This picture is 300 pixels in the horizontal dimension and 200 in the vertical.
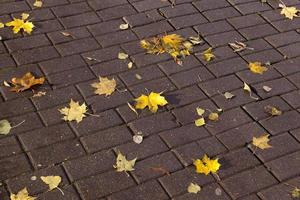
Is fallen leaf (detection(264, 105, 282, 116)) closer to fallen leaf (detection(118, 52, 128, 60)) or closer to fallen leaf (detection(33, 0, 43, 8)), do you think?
fallen leaf (detection(118, 52, 128, 60))

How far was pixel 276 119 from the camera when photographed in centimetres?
378

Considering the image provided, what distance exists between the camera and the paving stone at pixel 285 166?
334 cm

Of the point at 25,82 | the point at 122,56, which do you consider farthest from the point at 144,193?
the point at 122,56

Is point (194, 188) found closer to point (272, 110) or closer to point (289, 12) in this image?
point (272, 110)

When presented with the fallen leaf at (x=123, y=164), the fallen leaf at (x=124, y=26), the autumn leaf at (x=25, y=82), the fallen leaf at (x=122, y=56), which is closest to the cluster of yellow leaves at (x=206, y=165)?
the fallen leaf at (x=123, y=164)

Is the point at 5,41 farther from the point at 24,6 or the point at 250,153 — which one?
the point at 250,153

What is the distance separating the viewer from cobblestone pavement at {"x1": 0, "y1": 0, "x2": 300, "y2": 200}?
3.23 m

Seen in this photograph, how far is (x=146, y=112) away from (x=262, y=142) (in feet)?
3.00

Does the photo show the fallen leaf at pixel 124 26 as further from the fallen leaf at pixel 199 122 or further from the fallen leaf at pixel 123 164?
the fallen leaf at pixel 123 164

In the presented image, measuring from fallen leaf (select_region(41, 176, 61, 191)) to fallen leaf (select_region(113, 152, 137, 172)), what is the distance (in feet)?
1.31

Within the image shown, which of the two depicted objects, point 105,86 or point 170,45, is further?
point 170,45

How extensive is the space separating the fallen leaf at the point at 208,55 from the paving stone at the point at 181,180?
4.38 feet

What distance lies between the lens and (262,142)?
11.7 ft

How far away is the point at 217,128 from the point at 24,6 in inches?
95.3
